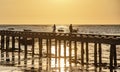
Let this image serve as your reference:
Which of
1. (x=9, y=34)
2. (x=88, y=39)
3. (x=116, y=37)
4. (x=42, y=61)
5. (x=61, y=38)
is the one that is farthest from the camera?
(x=9, y=34)

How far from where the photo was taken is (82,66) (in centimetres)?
1194

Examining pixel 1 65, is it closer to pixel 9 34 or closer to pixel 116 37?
pixel 9 34

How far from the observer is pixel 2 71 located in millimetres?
10555

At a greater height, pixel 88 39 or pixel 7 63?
pixel 88 39

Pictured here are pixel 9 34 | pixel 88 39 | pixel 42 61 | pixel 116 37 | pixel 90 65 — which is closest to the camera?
pixel 116 37

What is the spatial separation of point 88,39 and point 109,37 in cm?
99

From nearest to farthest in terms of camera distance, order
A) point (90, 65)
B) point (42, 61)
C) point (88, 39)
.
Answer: point (88, 39), point (90, 65), point (42, 61)

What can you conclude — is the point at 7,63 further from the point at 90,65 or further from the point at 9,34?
the point at 90,65

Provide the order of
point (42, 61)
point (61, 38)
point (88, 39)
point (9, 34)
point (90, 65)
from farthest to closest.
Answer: point (9, 34)
point (42, 61)
point (90, 65)
point (61, 38)
point (88, 39)

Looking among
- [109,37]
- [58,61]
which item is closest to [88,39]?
[109,37]

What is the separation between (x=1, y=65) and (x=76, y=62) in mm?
3722

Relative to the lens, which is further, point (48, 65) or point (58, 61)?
point (58, 61)

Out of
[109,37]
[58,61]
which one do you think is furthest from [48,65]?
[109,37]

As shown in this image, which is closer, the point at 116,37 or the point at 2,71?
the point at 116,37
